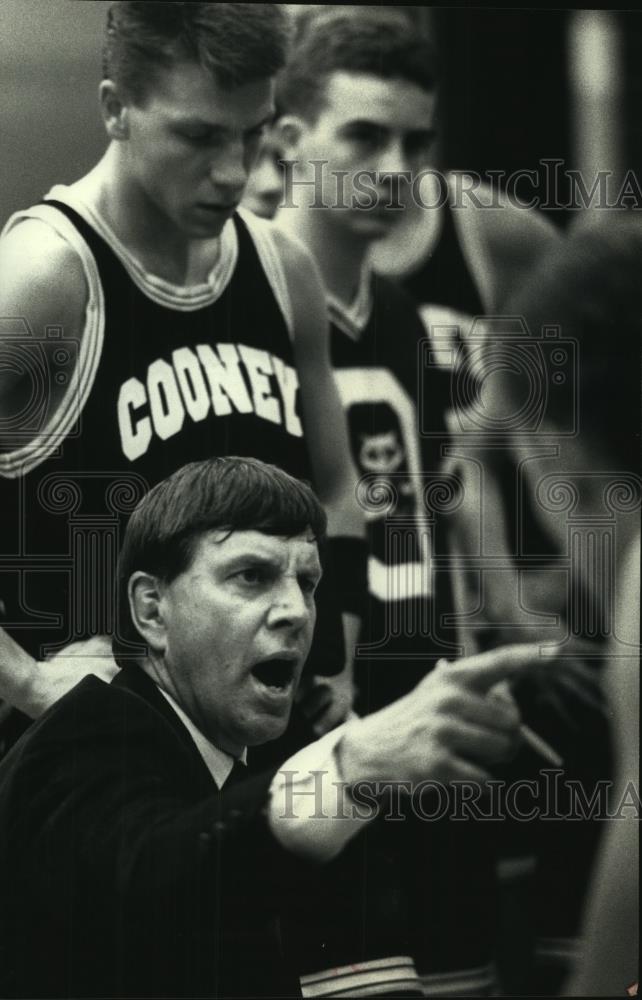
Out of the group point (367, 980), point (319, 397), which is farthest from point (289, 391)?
point (367, 980)

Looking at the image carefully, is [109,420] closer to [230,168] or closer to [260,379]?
[260,379]

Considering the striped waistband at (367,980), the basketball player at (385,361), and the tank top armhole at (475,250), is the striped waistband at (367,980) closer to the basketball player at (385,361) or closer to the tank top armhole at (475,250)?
the basketball player at (385,361)

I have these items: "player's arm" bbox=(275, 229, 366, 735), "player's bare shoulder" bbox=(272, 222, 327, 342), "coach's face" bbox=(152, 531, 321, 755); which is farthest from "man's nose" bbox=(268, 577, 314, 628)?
"player's bare shoulder" bbox=(272, 222, 327, 342)

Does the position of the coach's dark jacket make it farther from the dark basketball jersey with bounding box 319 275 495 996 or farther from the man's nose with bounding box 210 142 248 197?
the man's nose with bounding box 210 142 248 197

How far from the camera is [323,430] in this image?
346 cm

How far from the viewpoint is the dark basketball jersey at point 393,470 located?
11.3 feet

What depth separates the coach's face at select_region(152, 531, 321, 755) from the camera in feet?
11.1

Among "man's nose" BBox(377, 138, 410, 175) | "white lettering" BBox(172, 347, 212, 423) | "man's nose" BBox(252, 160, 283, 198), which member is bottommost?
"white lettering" BBox(172, 347, 212, 423)

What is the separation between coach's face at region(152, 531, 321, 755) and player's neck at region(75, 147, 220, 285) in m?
0.67

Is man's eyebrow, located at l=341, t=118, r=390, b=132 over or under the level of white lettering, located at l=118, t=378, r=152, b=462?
over

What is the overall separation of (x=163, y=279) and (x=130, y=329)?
0.15 meters

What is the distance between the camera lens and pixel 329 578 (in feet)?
11.3

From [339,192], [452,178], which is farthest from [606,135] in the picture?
[339,192]

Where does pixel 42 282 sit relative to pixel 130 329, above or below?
above
